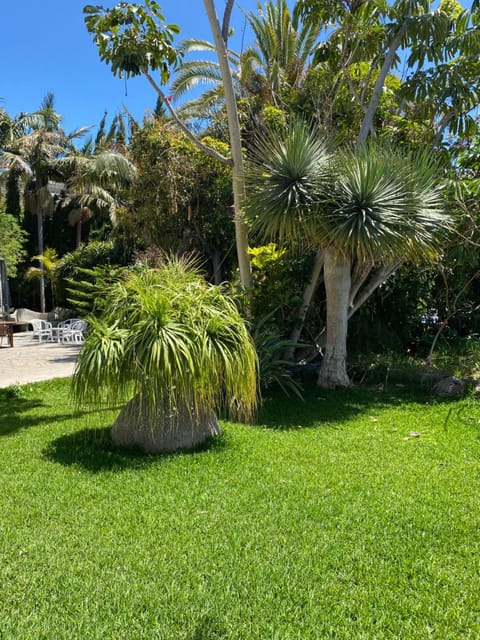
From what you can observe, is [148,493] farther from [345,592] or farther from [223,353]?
[345,592]

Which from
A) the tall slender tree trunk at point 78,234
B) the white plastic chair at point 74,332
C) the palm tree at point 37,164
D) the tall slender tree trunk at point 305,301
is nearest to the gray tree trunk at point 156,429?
the tall slender tree trunk at point 305,301

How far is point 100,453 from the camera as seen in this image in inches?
193

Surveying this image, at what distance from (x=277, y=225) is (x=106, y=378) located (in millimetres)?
3594

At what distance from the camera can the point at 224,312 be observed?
16.8 feet

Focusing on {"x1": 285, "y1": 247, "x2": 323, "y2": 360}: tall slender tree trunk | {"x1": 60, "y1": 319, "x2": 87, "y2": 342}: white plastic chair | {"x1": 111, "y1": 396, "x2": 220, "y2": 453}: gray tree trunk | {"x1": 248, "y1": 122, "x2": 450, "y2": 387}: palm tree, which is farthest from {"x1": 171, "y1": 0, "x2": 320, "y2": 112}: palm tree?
{"x1": 111, "y1": 396, "x2": 220, "y2": 453}: gray tree trunk

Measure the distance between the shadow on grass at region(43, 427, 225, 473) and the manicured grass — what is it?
0.03m

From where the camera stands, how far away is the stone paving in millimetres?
9523

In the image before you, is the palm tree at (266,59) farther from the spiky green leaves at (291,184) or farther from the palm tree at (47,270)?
the palm tree at (47,270)

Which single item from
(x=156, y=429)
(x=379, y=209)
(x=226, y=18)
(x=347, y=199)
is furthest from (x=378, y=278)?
(x=156, y=429)

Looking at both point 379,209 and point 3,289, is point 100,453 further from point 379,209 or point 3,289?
point 3,289

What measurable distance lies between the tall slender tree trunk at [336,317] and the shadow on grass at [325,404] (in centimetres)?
25

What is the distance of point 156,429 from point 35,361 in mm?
7811

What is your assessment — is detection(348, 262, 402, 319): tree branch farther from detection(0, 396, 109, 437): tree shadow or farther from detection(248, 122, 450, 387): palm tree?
detection(0, 396, 109, 437): tree shadow

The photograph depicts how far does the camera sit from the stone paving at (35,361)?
952 cm
